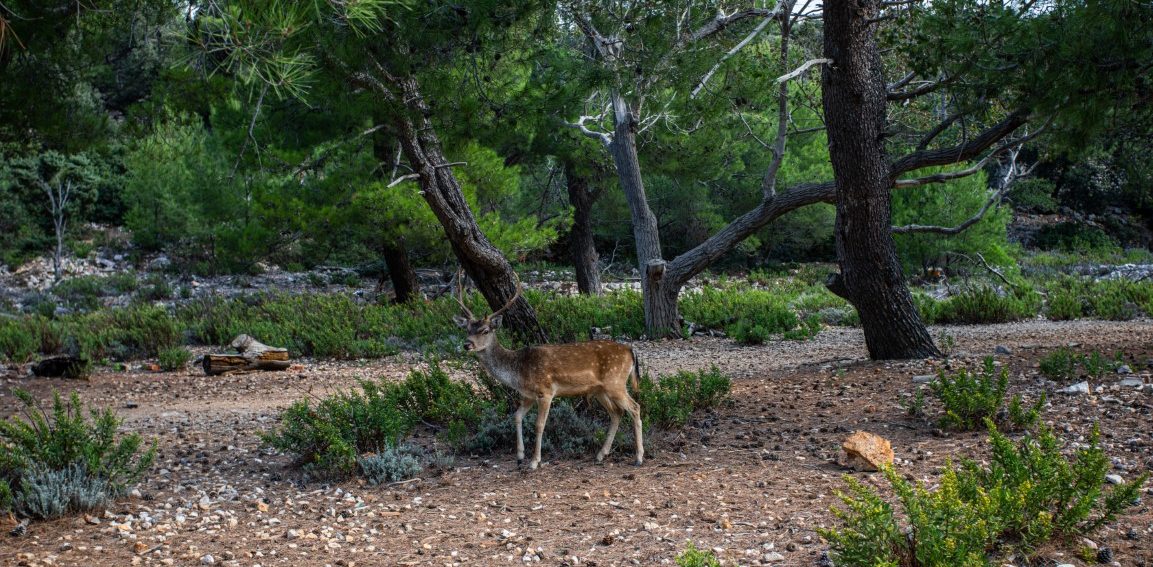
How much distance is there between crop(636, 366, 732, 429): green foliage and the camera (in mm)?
6305

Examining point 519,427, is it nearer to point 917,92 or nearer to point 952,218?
point 917,92

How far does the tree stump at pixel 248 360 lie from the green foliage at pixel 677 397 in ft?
18.6

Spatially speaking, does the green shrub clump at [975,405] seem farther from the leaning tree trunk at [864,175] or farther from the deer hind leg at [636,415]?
the leaning tree trunk at [864,175]

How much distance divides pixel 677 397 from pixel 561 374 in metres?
1.09

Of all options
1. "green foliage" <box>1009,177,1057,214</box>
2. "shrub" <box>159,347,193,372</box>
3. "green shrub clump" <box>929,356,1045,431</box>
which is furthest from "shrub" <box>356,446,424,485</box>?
"green foliage" <box>1009,177,1057,214</box>

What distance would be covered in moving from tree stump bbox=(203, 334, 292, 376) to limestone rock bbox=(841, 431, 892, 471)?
24.5ft

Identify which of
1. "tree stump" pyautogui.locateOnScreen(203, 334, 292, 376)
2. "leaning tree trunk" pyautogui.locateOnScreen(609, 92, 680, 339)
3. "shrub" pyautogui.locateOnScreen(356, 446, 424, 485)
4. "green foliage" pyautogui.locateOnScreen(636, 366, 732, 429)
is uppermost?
"leaning tree trunk" pyautogui.locateOnScreen(609, 92, 680, 339)

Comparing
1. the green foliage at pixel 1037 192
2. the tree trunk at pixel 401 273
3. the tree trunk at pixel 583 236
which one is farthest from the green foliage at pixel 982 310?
the green foliage at pixel 1037 192

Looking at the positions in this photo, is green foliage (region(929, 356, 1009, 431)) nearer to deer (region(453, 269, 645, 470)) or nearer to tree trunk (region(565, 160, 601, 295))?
deer (region(453, 269, 645, 470))

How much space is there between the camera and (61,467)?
5230 millimetres

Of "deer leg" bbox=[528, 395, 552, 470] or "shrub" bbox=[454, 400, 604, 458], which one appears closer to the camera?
"deer leg" bbox=[528, 395, 552, 470]

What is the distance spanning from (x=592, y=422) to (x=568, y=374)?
82cm

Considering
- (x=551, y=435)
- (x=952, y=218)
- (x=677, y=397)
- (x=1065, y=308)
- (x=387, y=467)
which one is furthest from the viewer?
(x=952, y=218)

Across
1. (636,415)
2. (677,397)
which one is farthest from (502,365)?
(677,397)
